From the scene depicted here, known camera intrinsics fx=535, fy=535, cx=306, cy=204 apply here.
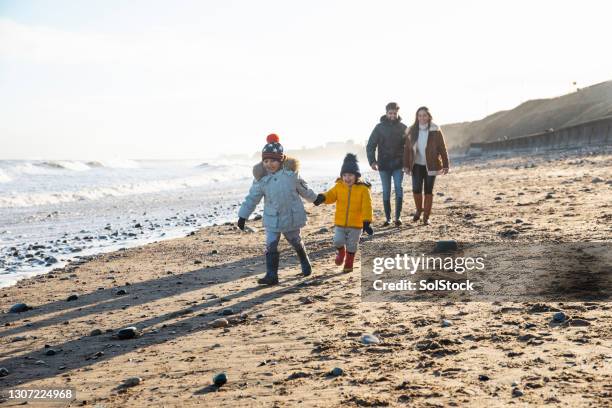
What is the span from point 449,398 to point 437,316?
1.79 m

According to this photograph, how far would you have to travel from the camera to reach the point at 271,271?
6812 mm

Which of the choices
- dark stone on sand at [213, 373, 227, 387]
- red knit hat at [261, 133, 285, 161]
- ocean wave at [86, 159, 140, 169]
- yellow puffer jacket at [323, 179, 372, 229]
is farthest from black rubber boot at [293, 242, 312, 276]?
ocean wave at [86, 159, 140, 169]


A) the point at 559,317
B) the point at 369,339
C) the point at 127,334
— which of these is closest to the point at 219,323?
the point at 127,334

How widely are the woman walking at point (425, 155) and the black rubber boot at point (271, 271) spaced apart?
4.50 metres

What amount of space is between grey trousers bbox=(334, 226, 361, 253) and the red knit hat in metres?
1.32

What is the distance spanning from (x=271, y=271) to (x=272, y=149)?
5.18ft

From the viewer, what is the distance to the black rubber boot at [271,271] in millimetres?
6781

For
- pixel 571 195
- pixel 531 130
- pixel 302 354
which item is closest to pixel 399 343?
pixel 302 354

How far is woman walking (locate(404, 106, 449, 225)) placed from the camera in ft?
34.4

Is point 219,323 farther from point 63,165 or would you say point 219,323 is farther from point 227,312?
point 63,165

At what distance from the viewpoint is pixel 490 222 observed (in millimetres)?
9719

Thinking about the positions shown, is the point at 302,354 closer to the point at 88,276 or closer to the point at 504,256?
the point at 504,256

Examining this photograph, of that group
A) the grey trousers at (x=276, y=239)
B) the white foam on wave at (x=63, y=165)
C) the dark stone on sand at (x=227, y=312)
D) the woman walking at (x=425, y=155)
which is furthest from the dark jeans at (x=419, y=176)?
the white foam on wave at (x=63, y=165)

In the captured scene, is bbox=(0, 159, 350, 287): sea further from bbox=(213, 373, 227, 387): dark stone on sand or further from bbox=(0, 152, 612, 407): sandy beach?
bbox=(213, 373, 227, 387): dark stone on sand
